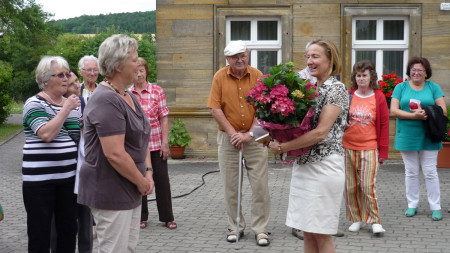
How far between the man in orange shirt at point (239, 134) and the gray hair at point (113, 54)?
9.34 feet

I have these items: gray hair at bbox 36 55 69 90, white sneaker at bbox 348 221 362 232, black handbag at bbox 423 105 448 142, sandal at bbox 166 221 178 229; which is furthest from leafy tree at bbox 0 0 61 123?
black handbag at bbox 423 105 448 142

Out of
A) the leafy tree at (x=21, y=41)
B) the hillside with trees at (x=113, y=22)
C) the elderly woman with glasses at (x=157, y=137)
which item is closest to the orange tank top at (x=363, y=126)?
the elderly woman with glasses at (x=157, y=137)

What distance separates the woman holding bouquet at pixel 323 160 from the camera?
4668 mm

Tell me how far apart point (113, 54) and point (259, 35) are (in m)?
10.6

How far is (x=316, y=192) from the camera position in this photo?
4730 mm

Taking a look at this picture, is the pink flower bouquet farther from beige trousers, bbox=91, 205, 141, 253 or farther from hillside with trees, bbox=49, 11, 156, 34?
hillside with trees, bbox=49, 11, 156, 34

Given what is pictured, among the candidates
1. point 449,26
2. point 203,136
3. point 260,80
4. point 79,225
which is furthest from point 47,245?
point 449,26

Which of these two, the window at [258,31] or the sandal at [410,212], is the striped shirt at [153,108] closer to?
the sandal at [410,212]

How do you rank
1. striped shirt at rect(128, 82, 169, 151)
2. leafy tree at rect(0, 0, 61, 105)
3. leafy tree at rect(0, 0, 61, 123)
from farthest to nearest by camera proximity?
leafy tree at rect(0, 0, 61, 105) < leafy tree at rect(0, 0, 61, 123) < striped shirt at rect(128, 82, 169, 151)

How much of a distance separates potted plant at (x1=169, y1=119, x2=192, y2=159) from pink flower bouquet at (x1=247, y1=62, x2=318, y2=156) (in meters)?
9.07

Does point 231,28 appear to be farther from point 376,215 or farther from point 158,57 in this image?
point 376,215

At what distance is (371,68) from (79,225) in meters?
3.73

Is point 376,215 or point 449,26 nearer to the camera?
point 376,215

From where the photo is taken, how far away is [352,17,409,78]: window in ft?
46.0
